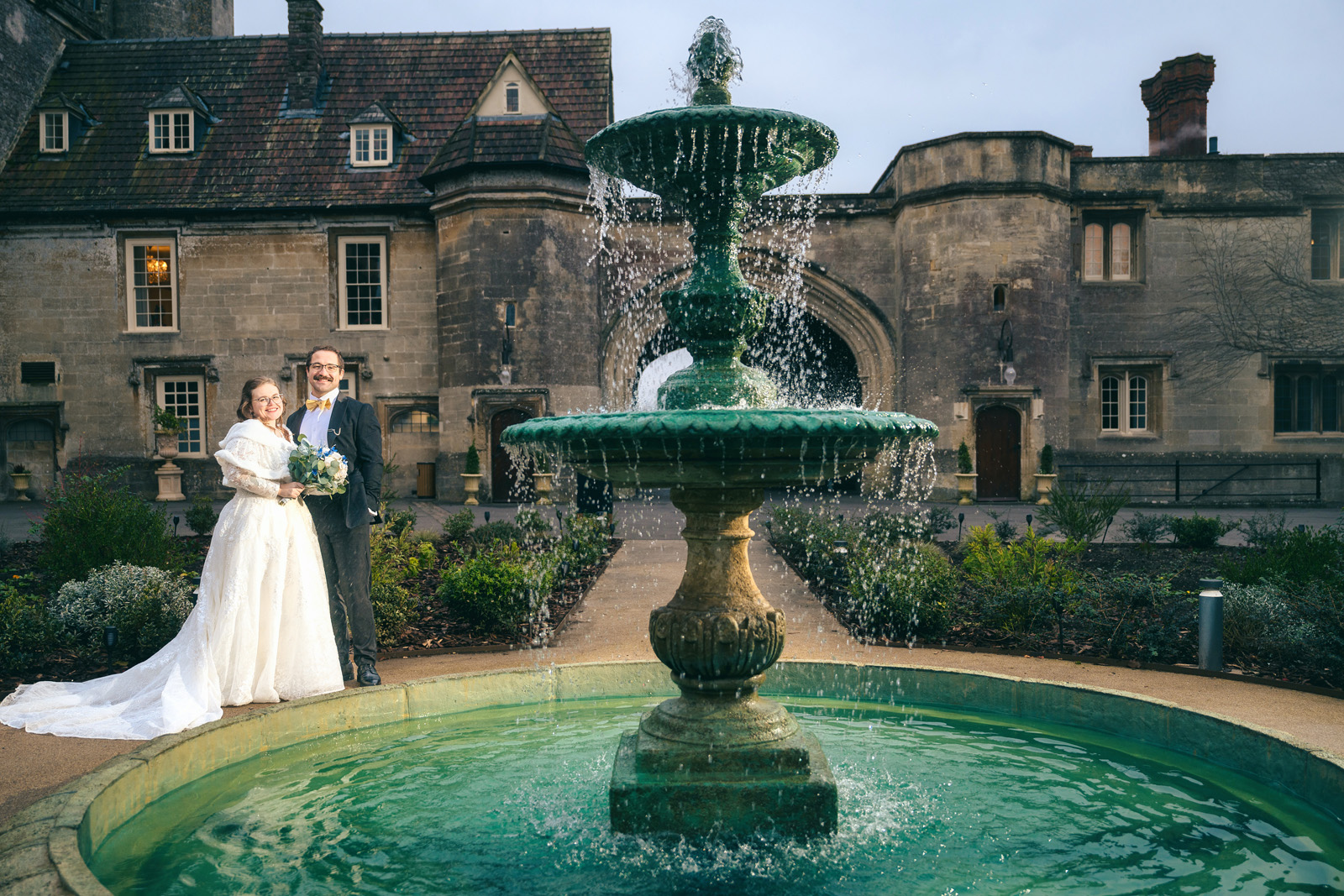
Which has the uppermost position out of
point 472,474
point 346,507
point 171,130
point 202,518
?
point 171,130

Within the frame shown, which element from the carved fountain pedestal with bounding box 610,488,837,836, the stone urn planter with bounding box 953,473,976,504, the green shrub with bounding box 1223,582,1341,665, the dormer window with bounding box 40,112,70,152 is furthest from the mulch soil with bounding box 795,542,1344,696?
the dormer window with bounding box 40,112,70,152

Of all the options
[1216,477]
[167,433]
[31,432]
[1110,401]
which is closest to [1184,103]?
[1110,401]

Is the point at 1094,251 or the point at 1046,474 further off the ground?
the point at 1094,251

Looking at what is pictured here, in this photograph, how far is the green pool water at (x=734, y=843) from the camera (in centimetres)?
303

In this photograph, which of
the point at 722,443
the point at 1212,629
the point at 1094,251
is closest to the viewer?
the point at 722,443

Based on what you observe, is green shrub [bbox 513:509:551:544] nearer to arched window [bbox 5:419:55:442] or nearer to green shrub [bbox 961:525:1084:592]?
green shrub [bbox 961:525:1084:592]

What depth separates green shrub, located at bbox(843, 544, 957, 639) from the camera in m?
6.82

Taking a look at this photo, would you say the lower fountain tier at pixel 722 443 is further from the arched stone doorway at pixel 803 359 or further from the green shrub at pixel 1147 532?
the arched stone doorway at pixel 803 359

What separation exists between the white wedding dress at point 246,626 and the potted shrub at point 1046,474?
18.5 meters

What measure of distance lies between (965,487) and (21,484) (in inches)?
888

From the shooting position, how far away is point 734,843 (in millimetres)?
3320

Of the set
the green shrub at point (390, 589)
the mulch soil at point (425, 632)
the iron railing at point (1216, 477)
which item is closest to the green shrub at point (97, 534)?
the mulch soil at point (425, 632)

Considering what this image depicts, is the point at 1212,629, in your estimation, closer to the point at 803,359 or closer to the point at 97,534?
the point at 97,534

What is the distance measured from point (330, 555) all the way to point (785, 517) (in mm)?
8611
